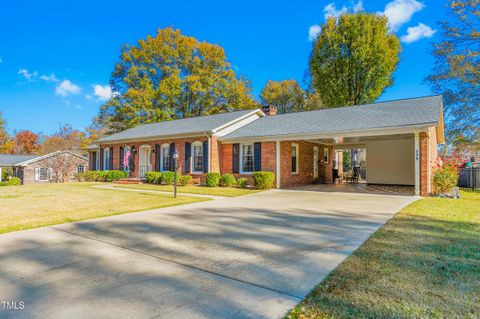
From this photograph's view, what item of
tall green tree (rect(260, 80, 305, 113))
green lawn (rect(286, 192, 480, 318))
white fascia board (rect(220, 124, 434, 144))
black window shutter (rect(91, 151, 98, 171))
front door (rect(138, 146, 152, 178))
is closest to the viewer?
green lawn (rect(286, 192, 480, 318))

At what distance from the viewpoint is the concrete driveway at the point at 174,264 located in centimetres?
263

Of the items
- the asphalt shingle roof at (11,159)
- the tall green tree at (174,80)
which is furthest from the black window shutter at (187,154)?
the asphalt shingle roof at (11,159)

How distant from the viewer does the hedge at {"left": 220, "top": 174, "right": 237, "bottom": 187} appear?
15555 mm

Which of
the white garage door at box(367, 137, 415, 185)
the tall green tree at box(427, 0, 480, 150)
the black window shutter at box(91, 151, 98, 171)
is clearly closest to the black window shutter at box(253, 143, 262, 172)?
the white garage door at box(367, 137, 415, 185)

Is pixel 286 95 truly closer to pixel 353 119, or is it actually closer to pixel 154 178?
pixel 353 119

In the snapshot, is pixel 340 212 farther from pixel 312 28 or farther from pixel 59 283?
pixel 312 28

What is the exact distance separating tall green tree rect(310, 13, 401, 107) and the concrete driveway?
23.8 m

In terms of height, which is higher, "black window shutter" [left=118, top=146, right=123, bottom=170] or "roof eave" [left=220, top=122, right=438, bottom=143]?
"roof eave" [left=220, top=122, right=438, bottom=143]

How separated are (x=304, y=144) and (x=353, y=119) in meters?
3.66

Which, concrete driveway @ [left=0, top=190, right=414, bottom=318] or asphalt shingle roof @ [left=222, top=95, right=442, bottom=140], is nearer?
concrete driveway @ [left=0, top=190, right=414, bottom=318]

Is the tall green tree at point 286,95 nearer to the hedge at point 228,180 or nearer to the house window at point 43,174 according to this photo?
the hedge at point 228,180

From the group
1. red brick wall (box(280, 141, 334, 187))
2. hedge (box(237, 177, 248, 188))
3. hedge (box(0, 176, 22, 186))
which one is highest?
red brick wall (box(280, 141, 334, 187))

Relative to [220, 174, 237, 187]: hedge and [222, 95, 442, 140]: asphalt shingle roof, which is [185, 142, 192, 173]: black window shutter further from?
[220, 174, 237, 187]: hedge

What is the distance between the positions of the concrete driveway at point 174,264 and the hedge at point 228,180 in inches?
343
